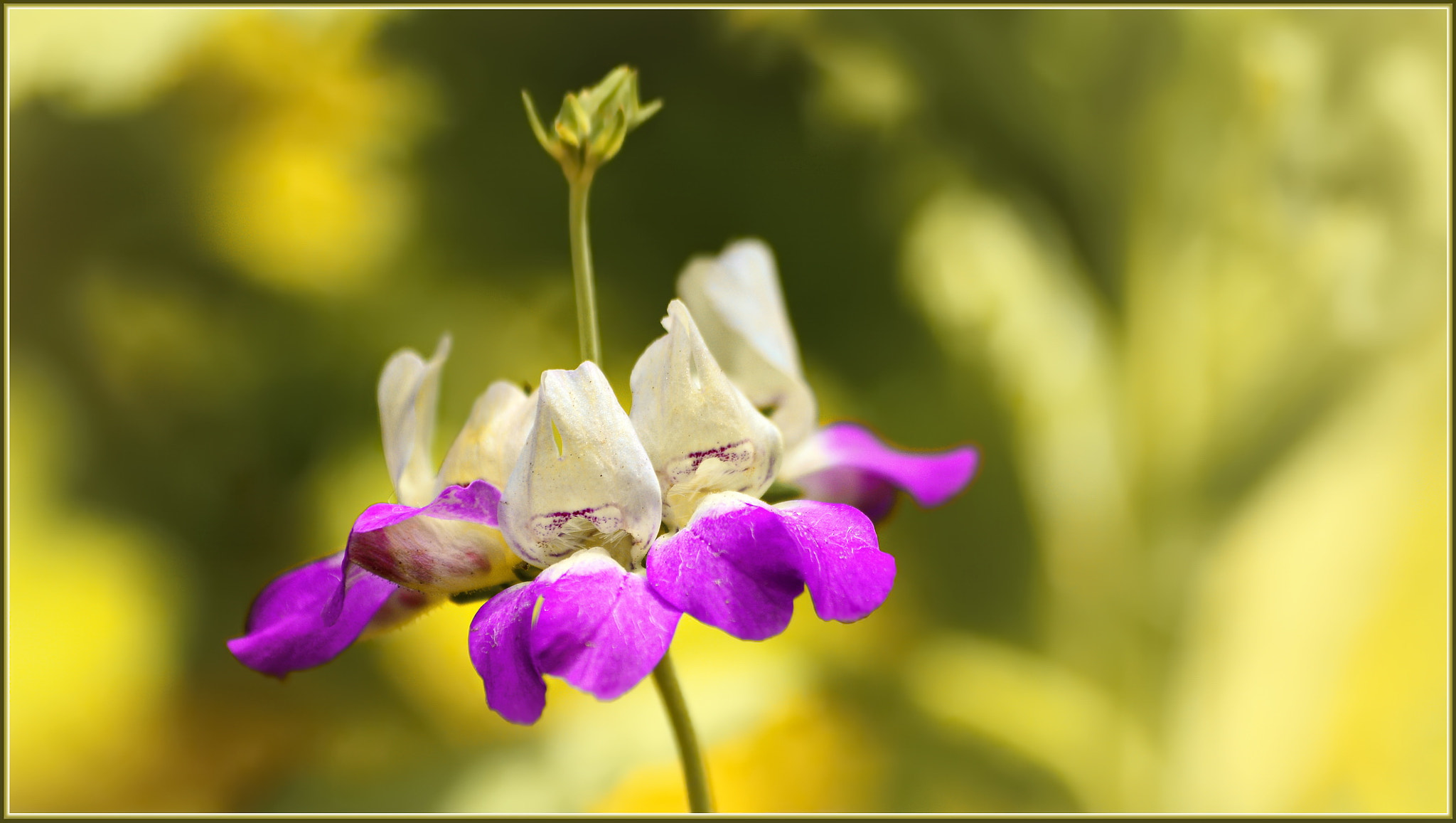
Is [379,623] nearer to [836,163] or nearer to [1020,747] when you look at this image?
[836,163]

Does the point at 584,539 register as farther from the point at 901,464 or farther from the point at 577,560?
the point at 901,464

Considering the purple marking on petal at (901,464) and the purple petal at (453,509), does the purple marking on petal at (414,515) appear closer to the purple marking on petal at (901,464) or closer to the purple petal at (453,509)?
the purple petal at (453,509)

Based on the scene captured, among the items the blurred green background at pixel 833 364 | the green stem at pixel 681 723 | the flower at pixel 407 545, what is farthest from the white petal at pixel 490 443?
the blurred green background at pixel 833 364

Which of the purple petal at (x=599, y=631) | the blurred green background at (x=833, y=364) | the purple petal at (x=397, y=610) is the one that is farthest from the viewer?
the blurred green background at (x=833, y=364)

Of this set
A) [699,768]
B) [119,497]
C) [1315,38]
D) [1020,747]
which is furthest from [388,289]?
Result: [1315,38]

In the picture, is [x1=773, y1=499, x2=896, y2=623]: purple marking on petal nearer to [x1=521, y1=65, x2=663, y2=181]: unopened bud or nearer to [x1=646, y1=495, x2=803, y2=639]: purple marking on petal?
[x1=646, y1=495, x2=803, y2=639]: purple marking on petal

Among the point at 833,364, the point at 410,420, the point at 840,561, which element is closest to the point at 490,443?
the point at 410,420
